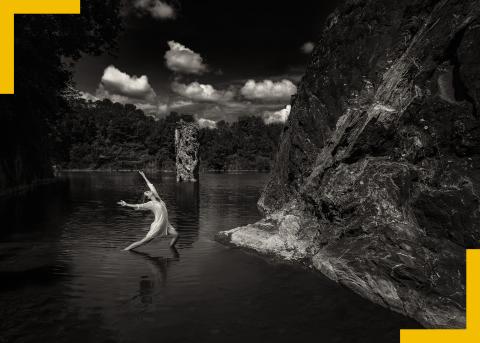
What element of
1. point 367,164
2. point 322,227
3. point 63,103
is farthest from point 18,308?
point 63,103

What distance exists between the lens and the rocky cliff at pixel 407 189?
882cm

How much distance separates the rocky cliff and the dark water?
0.80 meters

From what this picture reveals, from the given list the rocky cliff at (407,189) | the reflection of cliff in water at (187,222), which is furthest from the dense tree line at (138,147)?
the rocky cliff at (407,189)

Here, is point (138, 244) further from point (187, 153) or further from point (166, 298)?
point (187, 153)

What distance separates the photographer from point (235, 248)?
15.2 m

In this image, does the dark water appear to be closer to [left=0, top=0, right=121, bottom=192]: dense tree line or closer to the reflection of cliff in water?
the reflection of cliff in water

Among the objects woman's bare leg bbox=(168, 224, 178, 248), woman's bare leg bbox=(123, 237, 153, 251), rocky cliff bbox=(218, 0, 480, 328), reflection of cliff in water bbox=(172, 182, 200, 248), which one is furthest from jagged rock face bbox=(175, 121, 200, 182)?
woman's bare leg bbox=(123, 237, 153, 251)

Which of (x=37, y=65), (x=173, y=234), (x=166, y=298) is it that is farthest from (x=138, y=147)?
(x=166, y=298)

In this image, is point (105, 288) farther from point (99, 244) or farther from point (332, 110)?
point (332, 110)

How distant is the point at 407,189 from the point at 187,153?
60801mm

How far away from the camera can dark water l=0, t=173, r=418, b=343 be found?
773cm

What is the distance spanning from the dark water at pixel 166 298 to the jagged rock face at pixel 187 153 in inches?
2059

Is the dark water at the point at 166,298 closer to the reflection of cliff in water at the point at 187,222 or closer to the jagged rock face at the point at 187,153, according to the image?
the reflection of cliff in water at the point at 187,222

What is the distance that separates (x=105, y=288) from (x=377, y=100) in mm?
10354
